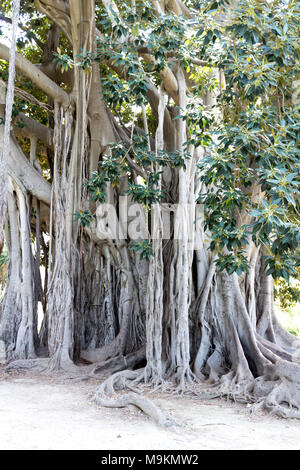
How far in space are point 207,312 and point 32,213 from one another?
2.84 meters

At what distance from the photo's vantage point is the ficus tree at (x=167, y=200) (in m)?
3.49

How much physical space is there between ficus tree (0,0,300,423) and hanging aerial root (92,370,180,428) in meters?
0.02

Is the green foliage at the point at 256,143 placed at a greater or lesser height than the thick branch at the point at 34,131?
lesser

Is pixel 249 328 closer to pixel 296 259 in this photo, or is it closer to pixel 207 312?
pixel 207 312

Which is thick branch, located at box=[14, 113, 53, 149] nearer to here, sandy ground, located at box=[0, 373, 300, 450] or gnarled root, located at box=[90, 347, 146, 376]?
gnarled root, located at box=[90, 347, 146, 376]

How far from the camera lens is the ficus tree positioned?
11.4 ft

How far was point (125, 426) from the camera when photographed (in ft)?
10.1

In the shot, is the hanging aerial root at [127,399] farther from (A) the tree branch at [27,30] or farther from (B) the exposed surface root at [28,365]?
(A) the tree branch at [27,30]

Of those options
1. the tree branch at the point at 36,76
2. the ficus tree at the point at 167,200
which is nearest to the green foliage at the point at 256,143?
the ficus tree at the point at 167,200

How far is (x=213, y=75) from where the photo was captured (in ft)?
16.1

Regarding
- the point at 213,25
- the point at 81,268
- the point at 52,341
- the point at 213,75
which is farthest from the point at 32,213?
the point at 213,25

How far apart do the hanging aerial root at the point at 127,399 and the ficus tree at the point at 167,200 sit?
0.06ft

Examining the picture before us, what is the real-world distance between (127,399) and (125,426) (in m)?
A: 0.47

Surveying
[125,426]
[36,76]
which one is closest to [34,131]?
[36,76]
